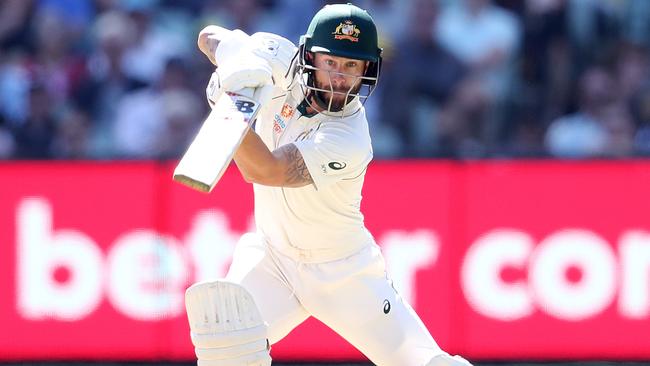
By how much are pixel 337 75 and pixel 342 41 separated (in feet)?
0.37

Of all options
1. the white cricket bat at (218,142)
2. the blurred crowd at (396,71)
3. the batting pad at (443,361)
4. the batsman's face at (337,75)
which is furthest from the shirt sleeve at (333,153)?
the blurred crowd at (396,71)

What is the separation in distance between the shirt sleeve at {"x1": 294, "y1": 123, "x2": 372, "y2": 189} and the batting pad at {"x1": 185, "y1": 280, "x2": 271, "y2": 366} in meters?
0.46

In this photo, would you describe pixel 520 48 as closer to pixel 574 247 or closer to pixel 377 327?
pixel 574 247

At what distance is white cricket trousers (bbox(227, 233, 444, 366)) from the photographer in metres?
4.47

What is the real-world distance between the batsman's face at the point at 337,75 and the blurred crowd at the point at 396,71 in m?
3.79

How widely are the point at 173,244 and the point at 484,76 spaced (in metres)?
2.71

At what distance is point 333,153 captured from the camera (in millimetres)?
4262

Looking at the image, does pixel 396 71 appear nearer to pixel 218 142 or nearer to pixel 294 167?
pixel 294 167

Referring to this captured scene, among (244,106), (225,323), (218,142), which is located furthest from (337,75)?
(225,323)

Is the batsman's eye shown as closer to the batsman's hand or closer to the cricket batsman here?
the batsman's hand

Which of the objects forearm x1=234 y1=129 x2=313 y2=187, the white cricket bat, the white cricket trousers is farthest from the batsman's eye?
the white cricket trousers

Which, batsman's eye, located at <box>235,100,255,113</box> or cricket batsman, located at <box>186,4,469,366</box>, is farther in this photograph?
cricket batsman, located at <box>186,4,469,366</box>

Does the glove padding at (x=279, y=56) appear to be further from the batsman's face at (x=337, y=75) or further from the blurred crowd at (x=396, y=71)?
the blurred crowd at (x=396, y=71)

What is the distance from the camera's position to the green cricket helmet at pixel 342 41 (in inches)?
170
